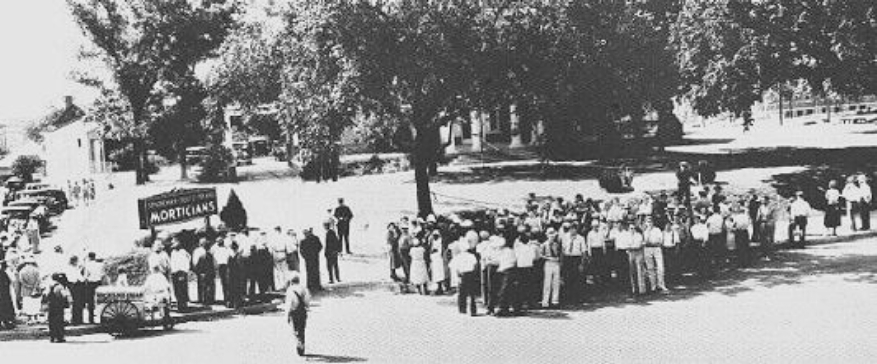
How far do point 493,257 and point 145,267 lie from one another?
30.8 ft

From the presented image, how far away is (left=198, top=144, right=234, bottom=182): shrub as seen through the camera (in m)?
48.2

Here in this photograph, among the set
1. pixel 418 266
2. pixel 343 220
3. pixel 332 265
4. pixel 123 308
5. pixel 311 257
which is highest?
pixel 343 220

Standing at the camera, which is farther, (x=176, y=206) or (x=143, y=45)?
(x=143, y=45)

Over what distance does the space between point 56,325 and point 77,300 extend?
118cm

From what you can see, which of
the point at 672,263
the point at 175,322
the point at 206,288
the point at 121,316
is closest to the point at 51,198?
the point at 206,288

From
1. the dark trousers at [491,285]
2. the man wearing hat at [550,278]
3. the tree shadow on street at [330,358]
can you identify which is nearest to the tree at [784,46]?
the man wearing hat at [550,278]

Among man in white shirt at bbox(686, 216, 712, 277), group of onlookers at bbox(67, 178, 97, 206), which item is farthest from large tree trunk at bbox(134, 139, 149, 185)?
man in white shirt at bbox(686, 216, 712, 277)

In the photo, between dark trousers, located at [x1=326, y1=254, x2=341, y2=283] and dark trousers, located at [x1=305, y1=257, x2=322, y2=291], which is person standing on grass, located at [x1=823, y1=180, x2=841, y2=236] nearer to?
dark trousers, located at [x1=326, y1=254, x2=341, y2=283]

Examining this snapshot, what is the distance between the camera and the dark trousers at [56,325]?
52.3 ft

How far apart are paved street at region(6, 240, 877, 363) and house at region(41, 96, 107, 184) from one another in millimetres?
50177

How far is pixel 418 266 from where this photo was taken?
18594mm

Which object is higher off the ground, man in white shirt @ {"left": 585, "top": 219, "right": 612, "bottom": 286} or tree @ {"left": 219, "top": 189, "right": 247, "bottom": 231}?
tree @ {"left": 219, "top": 189, "right": 247, "bottom": 231}

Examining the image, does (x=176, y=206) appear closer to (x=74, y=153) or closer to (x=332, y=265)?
(x=332, y=265)

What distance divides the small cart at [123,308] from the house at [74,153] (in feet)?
161
